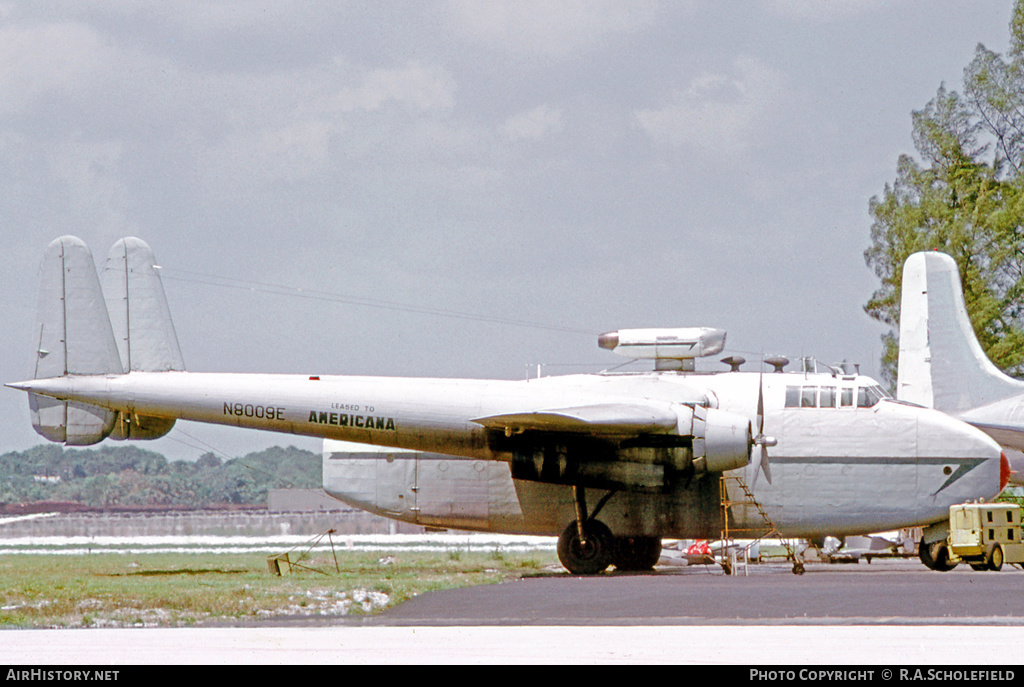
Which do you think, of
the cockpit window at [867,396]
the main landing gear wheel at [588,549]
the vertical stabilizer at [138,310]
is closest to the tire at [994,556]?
the cockpit window at [867,396]

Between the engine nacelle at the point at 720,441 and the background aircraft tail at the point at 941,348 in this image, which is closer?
the engine nacelle at the point at 720,441

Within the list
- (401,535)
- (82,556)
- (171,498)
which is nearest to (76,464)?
(171,498)

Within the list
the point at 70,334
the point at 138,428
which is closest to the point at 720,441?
the point at 138,428

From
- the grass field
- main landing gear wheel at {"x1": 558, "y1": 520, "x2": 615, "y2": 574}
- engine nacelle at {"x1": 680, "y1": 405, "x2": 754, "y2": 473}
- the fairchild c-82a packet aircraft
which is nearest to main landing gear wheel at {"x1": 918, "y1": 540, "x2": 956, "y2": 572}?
the fairchild c-82a packet aircraft

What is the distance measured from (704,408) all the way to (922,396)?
1457 cm

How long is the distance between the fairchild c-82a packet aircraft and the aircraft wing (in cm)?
4

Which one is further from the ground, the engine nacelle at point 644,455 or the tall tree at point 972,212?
the tall tree at point 972,212

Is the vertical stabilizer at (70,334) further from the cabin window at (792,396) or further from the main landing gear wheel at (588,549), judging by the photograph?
the cabin window at (792,396)

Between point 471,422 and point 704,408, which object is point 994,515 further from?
point 471,422

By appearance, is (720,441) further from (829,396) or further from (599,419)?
(829,396)

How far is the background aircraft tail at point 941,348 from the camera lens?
113 feet

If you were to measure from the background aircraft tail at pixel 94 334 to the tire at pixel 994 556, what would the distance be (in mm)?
16999

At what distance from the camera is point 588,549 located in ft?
77.0
